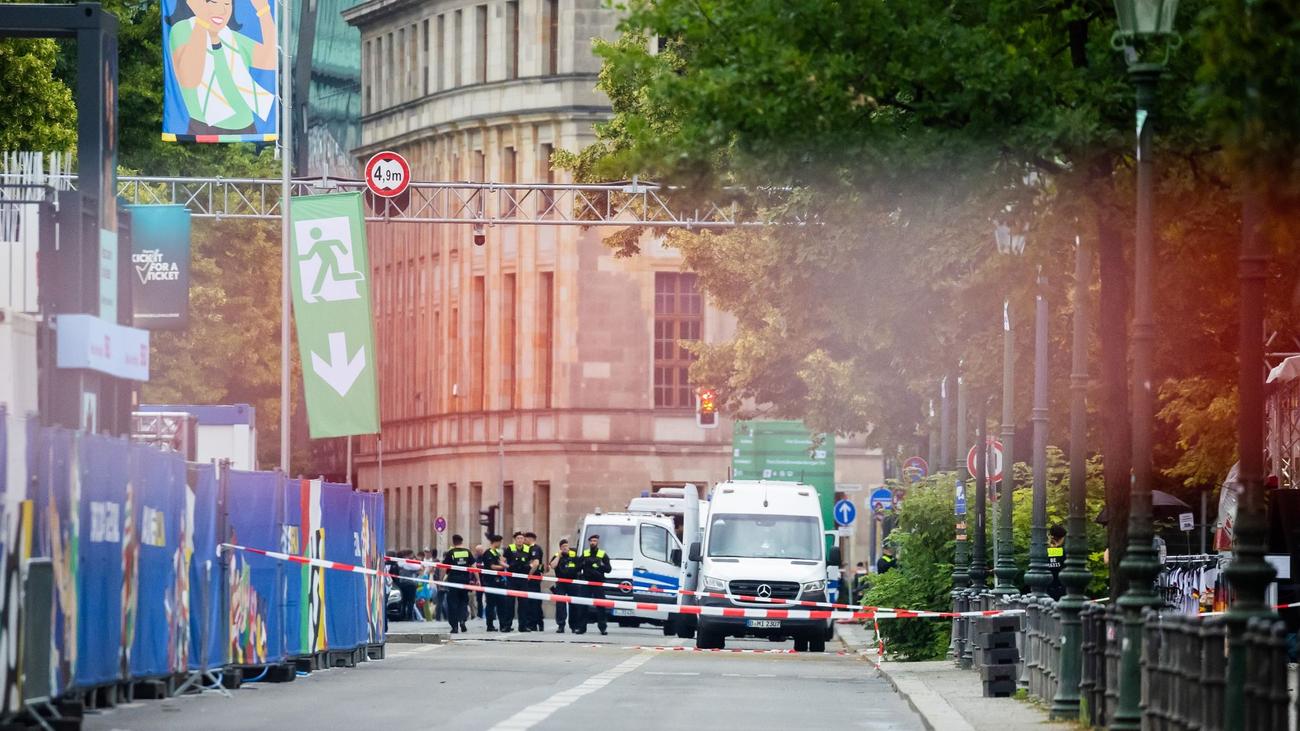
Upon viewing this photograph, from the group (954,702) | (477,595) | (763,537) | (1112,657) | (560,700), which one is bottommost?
(477,595)

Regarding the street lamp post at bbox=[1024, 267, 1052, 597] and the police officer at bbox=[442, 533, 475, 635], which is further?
the police officer at bbox=[442, 533, 475, 635]

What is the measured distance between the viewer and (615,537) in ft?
186

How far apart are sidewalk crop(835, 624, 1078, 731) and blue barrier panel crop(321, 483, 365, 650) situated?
19.0ft

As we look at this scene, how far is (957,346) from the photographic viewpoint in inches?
1547

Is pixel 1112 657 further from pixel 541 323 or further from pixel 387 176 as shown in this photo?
pixel 541 323

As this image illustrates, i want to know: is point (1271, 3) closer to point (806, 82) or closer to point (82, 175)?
point (806, 82)

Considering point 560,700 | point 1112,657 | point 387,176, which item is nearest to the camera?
point 1112,657

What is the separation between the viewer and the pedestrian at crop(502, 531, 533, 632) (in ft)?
157

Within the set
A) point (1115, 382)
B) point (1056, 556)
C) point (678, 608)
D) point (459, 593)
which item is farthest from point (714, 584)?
point (1115, 382)

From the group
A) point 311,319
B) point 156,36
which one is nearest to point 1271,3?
point 311,319

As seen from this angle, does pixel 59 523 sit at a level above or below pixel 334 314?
below

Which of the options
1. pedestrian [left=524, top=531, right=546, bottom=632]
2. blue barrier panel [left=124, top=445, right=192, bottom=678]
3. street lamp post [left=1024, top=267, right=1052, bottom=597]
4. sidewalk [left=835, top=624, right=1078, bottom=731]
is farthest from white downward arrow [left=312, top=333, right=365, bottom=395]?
pedestrian [left=524, top=531, right=546, bottom=632]

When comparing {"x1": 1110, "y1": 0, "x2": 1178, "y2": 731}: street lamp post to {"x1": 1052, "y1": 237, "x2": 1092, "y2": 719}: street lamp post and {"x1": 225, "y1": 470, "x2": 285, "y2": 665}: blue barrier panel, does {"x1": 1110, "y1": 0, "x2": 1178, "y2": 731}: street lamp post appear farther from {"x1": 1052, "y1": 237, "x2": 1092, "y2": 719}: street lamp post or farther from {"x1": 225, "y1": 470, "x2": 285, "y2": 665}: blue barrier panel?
{"x1": 225, "y1": 470, "x2": 285, "y2": 665}: blue barrier panel

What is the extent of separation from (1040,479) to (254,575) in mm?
7465
